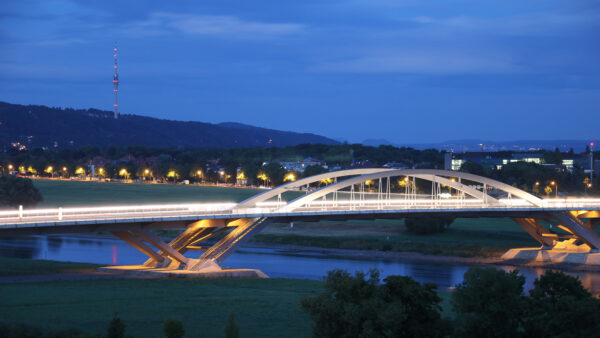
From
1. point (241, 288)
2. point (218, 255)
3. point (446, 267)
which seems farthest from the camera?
point (446, 267)

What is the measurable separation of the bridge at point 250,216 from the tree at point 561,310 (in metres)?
20.0

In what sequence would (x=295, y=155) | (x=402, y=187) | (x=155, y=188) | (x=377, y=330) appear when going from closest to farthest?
(x=377, y=330)
(x=402, y=187)
(x=155, y=188)
(x=295, y=155)

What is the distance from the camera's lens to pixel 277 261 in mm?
52750

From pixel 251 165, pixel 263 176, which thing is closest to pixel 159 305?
pixel 263 176

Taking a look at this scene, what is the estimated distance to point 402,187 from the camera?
96.8m

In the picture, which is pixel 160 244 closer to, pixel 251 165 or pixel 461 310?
pixel 461 310

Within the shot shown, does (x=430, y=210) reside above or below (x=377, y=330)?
above

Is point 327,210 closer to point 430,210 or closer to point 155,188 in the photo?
point 430,210

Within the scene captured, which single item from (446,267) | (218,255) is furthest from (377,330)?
(446,267)

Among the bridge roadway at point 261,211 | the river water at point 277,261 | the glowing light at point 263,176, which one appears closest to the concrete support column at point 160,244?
the bridge roadway at point 261,211

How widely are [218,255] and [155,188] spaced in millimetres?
70051

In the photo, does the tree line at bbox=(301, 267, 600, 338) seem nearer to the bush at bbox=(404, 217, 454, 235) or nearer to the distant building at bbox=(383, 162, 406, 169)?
the bush at bbox=(404, 217, 454, 235)

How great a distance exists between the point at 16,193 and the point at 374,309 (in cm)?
5459

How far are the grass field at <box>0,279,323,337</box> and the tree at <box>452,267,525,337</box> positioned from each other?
5.55m
